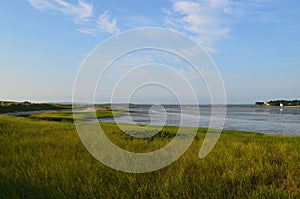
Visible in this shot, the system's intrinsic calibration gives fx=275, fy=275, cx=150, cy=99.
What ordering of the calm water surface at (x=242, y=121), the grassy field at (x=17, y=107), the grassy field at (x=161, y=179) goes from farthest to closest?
the grassy field at (x=17, y=107), the calm water surface at (x=242, y=121), the grassy field at (x=161, y=179)

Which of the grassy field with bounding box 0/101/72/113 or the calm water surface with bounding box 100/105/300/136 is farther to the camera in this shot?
the grassy field with bounding box 0/101/72/113

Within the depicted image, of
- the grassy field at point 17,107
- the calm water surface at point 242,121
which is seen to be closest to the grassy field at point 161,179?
the calm water surface at point 242,121

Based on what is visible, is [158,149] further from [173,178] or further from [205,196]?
[205,196]

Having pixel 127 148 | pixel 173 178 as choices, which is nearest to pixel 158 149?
pixel 127 148

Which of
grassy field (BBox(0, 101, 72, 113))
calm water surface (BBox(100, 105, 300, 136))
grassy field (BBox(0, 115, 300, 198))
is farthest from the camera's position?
grassy field (BBox(0, 101, 72, 113))

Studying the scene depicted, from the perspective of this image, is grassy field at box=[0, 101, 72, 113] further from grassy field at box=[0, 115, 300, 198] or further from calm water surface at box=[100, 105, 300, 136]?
grassy field at box=[0, 115, 300, 198]

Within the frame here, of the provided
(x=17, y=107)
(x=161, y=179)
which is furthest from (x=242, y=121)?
(x=17, y=107)

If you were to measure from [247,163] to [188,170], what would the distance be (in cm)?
151

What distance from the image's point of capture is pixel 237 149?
8.14 m

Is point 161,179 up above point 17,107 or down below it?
below

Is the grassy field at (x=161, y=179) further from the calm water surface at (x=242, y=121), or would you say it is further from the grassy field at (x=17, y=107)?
the grassy field at (x=17, y=107)

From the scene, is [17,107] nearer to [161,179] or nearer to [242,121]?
[242,121]

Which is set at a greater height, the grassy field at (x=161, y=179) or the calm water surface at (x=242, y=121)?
the grassy field at (x=161, y=179)

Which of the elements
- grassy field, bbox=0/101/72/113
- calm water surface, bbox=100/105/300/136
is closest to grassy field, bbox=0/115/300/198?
calm water surface, bbox=100/105/300/136
